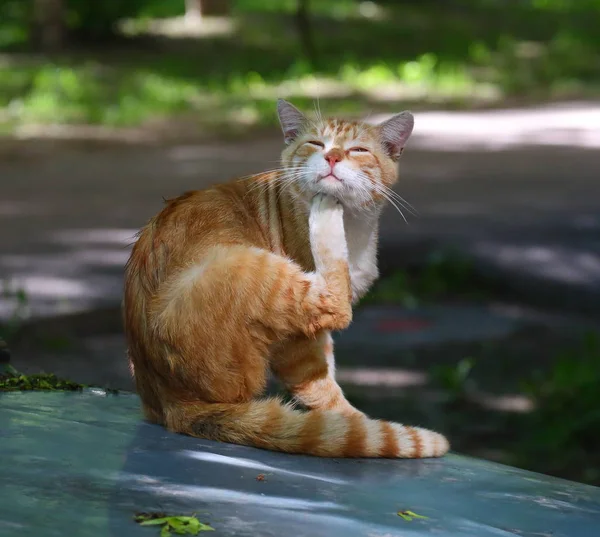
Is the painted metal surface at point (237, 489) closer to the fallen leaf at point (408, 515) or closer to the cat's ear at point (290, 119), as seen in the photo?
the fallen leaf at point (408, 515)

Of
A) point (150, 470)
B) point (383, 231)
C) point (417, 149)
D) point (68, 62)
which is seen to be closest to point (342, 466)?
point (150, 470)

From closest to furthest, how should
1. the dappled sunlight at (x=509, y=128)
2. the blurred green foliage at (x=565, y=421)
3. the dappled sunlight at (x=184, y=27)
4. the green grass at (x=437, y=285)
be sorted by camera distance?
1. the blurred green foliage at (x=565, y=421)
2. the green grass at (x=437, y=285)
3. the dappled sunlight at (x=509, y=128)
4. the dappled sunlight at (x=184, y=27)

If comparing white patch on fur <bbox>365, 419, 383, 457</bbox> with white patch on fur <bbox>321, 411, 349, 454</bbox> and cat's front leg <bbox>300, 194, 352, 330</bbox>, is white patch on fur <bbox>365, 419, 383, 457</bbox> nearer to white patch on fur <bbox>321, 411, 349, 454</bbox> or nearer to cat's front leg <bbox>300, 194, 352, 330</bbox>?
white patch on fur <bbox>321, 411, 349, 454</bbox>

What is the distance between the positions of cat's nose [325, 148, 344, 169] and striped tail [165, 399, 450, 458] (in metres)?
0.93

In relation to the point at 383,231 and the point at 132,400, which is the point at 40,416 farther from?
the point at 383,231

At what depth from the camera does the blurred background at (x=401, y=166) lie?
717 cm

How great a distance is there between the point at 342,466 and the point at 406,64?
672 inches

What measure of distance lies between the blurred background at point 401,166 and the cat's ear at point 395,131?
297mm

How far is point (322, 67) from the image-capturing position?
19.7m

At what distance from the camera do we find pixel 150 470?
3.10 meters

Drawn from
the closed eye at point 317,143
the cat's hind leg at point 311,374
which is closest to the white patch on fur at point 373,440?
the cat's hind leg at point 311,374

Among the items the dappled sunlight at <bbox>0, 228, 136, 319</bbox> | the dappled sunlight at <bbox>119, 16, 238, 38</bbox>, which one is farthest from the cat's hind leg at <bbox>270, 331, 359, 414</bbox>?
the dappled sunlight at <bbox>119, 16, 238, 38</bbox>

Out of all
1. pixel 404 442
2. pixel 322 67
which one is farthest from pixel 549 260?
pixel 322 67

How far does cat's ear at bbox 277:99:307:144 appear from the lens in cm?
440
